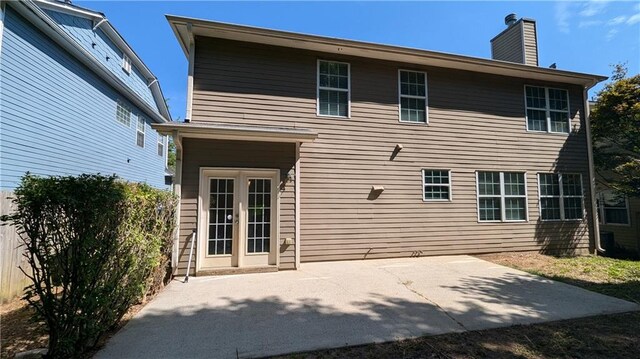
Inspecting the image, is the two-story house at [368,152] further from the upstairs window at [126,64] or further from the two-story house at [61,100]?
the upstairs window at [126,64]

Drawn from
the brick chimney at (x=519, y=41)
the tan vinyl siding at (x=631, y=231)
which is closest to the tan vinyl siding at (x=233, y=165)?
the brick chimney at (x=519, y=41)

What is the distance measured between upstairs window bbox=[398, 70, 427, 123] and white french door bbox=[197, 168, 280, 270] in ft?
13.4

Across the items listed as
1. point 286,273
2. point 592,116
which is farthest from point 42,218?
point 592,116

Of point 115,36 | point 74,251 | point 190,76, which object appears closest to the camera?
point 74,251

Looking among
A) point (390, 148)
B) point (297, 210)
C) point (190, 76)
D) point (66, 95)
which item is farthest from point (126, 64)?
point (390, 148)

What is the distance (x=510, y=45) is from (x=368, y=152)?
6926mm

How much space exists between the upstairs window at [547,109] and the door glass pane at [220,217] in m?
8.98

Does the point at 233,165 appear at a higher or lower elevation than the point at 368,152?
lower

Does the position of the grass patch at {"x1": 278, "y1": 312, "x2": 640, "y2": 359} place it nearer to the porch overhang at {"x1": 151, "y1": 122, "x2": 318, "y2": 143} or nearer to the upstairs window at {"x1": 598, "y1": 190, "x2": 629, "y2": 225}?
the porch overhang at {"x1": 151, "y1": 122, "x2": 318, "y2": 143}

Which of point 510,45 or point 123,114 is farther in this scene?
point 123,114

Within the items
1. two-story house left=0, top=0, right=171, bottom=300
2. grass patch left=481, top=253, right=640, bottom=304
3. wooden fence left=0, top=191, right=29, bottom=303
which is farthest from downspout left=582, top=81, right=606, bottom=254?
two-story house left=0, top=0, right=171, bottom=300

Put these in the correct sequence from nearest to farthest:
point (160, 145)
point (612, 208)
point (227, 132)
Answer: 1. point (227, 132)
2. point (612, 208)
3. point (160, 145)

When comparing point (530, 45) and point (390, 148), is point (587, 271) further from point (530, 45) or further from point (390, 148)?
point (530, 45)

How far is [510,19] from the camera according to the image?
419 inches
